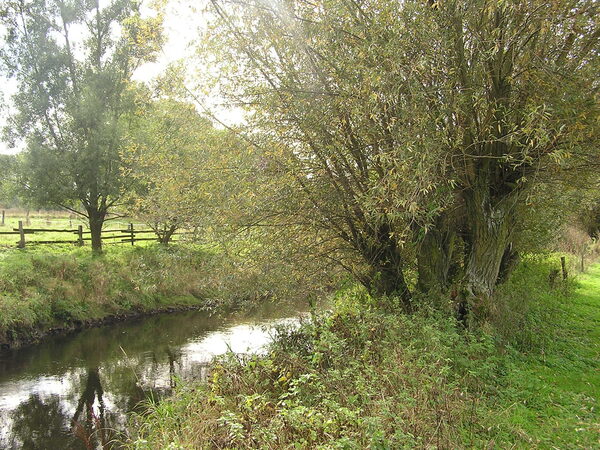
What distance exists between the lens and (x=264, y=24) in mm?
7562

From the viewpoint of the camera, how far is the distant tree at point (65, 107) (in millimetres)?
18750

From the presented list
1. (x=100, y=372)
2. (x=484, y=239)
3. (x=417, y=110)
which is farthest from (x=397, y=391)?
(x=100, y=372)

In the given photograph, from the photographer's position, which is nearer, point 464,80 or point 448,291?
point 464,80

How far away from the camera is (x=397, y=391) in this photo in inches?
203

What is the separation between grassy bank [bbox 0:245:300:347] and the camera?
9660 millimetres

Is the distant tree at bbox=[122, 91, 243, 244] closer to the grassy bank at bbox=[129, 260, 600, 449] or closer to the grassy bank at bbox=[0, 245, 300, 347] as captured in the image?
the grassy bank at bbox=[0, 245, 300, 347]

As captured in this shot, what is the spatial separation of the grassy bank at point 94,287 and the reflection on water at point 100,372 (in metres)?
0.86

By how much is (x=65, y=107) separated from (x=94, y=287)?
807 cm

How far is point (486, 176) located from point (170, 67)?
6.33 m

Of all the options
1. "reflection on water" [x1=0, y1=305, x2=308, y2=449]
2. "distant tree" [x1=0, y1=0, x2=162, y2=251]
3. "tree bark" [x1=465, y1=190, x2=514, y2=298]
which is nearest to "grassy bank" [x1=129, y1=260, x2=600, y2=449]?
"tree bark" [x1=465, y1=190, x2=514, y2=298]

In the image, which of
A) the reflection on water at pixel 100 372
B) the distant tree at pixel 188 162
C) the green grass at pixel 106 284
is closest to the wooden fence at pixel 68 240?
the green grass at pixel 106 284

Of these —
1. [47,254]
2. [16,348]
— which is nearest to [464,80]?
[16,348]

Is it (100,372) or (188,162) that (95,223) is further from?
(188,162)

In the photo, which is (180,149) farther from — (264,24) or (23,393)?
(23,393)
